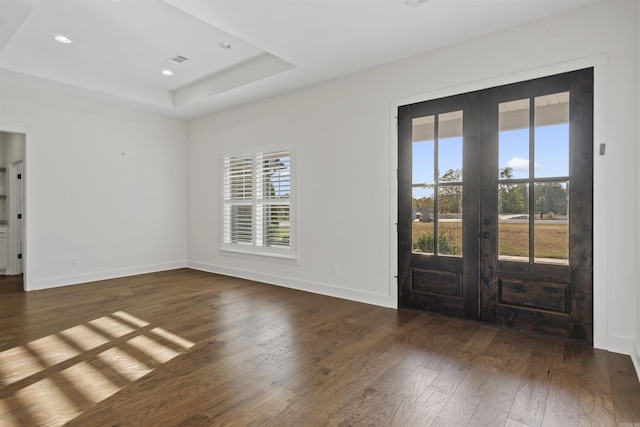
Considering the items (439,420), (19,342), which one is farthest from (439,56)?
(19,342)

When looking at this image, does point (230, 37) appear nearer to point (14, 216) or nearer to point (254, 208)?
point (254, 208)

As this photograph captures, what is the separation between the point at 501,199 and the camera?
3488 mm

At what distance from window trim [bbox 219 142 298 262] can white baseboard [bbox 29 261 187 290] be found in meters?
1.26

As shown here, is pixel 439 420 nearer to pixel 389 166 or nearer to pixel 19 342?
pixel 389 166

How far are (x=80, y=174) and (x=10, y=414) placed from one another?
4.59 m

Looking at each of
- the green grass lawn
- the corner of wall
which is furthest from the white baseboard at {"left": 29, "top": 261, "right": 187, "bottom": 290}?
the corner of wall

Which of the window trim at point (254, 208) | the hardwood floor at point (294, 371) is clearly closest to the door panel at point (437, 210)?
the hardwood floor at point (294, 371)

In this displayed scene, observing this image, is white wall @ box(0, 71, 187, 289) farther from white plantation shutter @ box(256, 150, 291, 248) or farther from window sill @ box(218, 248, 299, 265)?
white plantation shutter @ box(256, 150, 291, 248)

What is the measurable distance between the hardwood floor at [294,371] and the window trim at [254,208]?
4.63 ft

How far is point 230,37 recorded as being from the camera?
4105mm

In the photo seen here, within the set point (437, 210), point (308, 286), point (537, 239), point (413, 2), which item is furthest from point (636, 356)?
point (308, 286)

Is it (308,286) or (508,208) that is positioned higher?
(508,208)

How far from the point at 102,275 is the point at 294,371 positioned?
4844mm

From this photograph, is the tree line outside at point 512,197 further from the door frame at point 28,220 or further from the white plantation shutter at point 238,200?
the door frame at point 28,220
